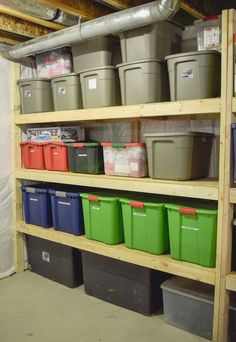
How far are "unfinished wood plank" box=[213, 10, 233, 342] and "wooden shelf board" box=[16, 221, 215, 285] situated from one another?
10cm

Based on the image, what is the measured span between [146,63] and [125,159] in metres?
0.78

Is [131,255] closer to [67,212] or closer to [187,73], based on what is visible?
[67,212]

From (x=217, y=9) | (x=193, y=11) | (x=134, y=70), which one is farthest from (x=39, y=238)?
(x=217, y=9)

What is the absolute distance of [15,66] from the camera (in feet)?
11.4

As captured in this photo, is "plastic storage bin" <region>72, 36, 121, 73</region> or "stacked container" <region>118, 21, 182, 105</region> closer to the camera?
"stacked container" <region>118, 21, 182, 105</region>

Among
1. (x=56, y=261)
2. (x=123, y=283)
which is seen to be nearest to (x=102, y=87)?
(x=123, y=283)

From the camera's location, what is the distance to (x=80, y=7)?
107 inches

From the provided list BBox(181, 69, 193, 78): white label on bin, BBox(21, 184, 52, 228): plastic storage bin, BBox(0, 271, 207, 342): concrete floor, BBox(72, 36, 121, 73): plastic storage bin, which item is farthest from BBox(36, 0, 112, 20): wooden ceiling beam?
BBox(0, 271, 207, 342): concrete floor

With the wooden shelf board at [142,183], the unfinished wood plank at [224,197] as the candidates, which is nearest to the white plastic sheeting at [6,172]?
the wooden shelf board at [142,183]

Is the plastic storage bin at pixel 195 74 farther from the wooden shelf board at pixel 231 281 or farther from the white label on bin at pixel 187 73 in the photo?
the wooden shelf board at pixel 231 281

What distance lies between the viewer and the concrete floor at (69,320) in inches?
97.6

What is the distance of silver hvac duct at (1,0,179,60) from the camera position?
2.26 m

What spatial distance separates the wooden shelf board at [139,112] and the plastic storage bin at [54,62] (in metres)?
0.43

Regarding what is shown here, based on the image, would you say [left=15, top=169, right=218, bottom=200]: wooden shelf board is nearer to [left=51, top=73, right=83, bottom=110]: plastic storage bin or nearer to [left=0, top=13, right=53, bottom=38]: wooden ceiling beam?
[left=51, top=73, right=83, bottom=110]: plastic storage bin
